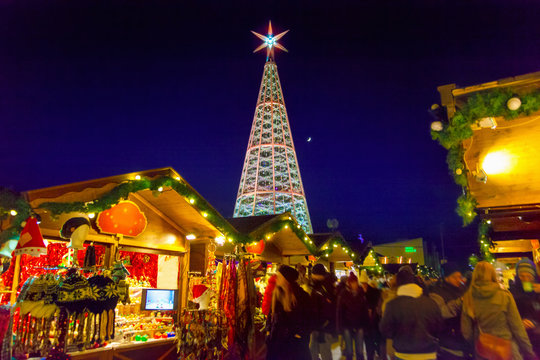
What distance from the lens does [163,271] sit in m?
9.28

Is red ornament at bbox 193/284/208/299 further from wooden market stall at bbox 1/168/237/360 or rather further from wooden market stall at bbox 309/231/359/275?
wooden market stall at bbox 309/231/359/275

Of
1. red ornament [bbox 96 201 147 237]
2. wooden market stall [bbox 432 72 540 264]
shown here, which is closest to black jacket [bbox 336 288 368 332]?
wooden market stall [bbox 432 72 540 264]

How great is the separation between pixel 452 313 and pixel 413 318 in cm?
183

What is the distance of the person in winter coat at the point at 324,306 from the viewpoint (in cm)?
527

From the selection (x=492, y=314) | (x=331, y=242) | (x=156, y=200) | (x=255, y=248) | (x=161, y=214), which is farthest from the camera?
(x=331, y=242)

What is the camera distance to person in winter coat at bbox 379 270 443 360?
4133mm

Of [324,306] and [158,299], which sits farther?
[158,299]

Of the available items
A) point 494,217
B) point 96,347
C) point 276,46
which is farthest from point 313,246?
point 276,46

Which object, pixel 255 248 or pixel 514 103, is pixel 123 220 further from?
pixel 514 103

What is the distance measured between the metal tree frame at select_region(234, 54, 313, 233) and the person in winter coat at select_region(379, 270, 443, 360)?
30.4 meters

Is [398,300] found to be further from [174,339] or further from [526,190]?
[174,339]

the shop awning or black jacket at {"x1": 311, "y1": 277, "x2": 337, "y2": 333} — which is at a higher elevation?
the shop awning

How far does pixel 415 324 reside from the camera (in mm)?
4137

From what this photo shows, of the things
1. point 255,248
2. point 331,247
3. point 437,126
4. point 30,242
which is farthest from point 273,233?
point 30,242
